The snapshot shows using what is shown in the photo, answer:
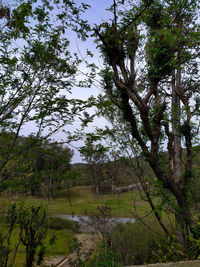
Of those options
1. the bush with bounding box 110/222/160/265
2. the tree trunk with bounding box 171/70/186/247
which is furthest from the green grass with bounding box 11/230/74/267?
the tree trunk with bounding box 171/70/186/247

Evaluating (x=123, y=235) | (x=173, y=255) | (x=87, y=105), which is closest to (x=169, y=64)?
(x=87, y=105)

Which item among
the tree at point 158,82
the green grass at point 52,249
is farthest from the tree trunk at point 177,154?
the green grass at point 52,249

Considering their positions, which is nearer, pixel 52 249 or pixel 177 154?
pixel 177 154

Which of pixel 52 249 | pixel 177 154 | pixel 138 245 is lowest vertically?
pixel 52 249

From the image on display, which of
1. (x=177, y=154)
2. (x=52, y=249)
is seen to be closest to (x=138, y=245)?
(x=177, y=154)

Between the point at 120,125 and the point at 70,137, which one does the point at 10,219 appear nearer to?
the point at 70,137

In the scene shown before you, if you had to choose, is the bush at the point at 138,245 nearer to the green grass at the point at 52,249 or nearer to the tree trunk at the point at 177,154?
the tree trunk at the point at 177,154

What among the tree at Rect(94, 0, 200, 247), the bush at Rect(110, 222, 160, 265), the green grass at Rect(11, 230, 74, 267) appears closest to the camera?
the tree at Rect(94, 0, 200, 247)

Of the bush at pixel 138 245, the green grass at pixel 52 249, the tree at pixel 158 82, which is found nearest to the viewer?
the tree at pixel 158 82

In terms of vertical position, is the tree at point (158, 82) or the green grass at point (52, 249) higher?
the tree at point (158, 82)

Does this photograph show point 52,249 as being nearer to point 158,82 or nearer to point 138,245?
point 138,245

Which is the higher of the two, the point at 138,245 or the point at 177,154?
the point at 177,154

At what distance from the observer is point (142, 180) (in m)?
6.31

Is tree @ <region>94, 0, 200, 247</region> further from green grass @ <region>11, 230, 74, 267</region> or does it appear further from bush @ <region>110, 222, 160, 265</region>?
green grass @ <region>11, 230, 74, 267</region>
